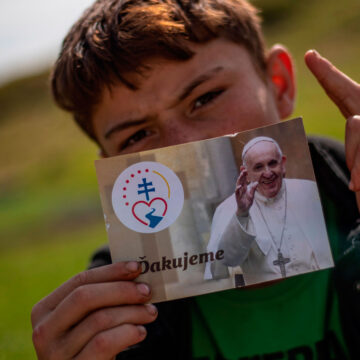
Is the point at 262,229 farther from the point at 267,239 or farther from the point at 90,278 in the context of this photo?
the point at 90,278

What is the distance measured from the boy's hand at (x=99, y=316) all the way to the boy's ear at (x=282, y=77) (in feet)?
3.01

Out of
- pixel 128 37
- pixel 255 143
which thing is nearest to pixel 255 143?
pixel 255 143

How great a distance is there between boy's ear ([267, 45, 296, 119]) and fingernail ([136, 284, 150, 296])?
2.95 feet

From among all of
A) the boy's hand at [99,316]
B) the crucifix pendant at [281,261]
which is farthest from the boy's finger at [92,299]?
the crucifix pendant at [281,261]

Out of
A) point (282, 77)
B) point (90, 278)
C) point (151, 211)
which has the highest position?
point (282, 77)

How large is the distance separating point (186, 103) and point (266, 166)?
400mm

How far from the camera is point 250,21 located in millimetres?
1598

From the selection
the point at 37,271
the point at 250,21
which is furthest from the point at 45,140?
the point at 250,21

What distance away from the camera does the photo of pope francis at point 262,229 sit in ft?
3.06

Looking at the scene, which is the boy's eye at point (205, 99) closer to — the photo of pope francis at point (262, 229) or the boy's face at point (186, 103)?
the boy's face at point (186, 103)

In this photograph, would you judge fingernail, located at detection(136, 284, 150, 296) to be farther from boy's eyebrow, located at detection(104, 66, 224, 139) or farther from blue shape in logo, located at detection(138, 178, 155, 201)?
boy's eyebrow, located at detection(104, 66, 224, 139)

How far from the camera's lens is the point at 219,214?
0.94m

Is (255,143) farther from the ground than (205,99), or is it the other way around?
(205,99)

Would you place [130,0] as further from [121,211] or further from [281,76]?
[121,211]
